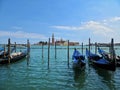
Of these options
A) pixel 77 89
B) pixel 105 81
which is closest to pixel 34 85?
pixel 77 89

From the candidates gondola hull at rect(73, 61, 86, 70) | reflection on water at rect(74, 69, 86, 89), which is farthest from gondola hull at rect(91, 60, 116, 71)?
reflection on water at rect(74, 69, 86, 89)

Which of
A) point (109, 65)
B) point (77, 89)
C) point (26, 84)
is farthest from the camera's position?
point (109, 65)

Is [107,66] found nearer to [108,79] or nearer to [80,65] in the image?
[80,65]

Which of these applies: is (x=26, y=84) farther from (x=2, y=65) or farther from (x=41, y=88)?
(x=2, y=65)

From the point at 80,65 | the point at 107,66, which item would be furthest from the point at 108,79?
the point at 80,65

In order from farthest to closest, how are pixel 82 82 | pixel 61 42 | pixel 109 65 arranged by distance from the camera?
pixel 61 42, pixel 109 65, pixel 82 82

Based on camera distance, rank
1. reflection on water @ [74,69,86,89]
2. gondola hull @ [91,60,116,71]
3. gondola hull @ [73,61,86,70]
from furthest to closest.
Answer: gondola hull @ [73,61,86,70]
gondola hull @ [91,60,116,71]
reflection on water @ [74,69,86,89]

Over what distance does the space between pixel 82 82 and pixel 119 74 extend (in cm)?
432

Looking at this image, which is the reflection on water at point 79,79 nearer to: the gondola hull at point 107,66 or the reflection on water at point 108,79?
the reflection on water at point 108,79

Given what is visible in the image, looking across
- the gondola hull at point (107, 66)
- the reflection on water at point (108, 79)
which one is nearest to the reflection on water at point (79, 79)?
the reflection on water at point (108, 79)

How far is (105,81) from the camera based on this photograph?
14.8m

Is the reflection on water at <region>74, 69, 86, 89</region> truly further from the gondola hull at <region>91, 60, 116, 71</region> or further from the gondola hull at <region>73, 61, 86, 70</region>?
the gondola hull at <region>91, 60, 116, 71</region>

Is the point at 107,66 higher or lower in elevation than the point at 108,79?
higher

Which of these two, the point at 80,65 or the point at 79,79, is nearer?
the point at 79,79
